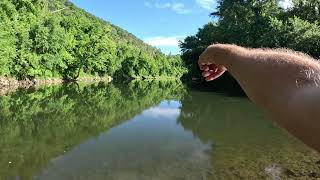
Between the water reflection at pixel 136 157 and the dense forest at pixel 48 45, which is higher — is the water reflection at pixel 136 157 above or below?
below

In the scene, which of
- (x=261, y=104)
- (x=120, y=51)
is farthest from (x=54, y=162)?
(x=120, y=51)

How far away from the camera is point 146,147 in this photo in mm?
13047

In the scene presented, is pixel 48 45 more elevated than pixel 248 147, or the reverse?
pixel 48 45

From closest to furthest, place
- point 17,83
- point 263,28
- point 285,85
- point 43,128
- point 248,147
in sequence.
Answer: point 285,85 < point 248,147 < point 43,128 < point 263,28 < point 17,83

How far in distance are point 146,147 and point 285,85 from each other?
12.0 meters

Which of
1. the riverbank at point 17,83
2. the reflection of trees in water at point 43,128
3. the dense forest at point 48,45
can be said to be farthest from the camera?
the dense forest at point 48,45

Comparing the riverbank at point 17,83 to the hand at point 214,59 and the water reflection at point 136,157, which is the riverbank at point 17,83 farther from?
the hand at point 214,59

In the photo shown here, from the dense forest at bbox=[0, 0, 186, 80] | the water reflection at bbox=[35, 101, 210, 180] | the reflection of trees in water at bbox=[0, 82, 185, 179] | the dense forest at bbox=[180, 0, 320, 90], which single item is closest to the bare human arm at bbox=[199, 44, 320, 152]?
the water reflection at bbox=[35, 101, 210, 180]

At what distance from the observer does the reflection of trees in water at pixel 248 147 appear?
966cm

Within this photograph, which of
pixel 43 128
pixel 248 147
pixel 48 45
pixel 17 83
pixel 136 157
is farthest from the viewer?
pixel 48 45

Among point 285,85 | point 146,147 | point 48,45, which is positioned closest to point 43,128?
point 146,147

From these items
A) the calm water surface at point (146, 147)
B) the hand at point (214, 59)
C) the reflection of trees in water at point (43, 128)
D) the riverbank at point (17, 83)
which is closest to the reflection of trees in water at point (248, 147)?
the calm water surface at point (146, 147)

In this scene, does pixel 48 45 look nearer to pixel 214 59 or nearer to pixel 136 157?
pixel 136 157

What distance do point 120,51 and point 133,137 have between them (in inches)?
3418
